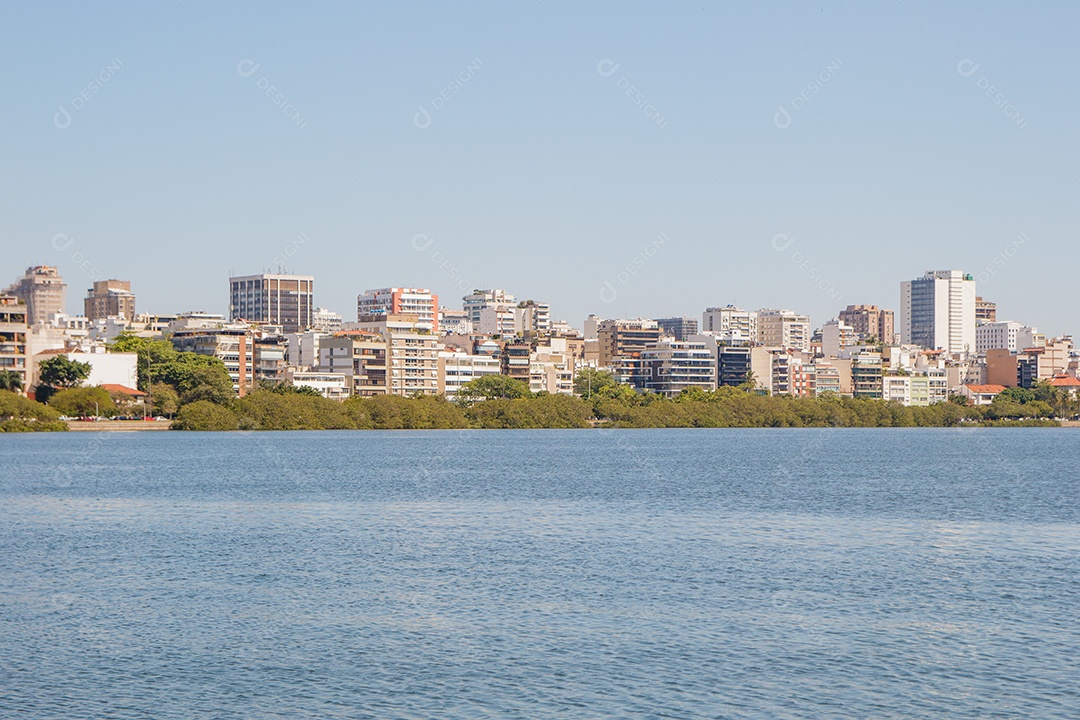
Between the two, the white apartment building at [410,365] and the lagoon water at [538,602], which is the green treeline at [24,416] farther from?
the lagoon water at [538,602]

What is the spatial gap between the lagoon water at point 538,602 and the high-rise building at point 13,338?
7491 centimetres

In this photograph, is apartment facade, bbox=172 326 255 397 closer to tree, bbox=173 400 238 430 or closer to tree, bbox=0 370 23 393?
tree, bbox=0 370 23 393

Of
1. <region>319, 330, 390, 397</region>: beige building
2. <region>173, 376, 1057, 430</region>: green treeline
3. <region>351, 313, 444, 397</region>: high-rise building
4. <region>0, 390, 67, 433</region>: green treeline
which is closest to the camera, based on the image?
<region>0, 390, 67, 433</region>: green treeline

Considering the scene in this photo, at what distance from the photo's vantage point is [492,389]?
16112 centimetres

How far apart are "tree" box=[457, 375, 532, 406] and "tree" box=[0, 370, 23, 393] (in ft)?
161

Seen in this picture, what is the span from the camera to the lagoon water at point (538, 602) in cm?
2059

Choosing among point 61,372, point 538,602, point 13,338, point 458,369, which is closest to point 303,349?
point 458,369

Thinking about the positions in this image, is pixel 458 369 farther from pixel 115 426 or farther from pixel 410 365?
pixel 115 426

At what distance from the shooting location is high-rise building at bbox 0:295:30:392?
127m

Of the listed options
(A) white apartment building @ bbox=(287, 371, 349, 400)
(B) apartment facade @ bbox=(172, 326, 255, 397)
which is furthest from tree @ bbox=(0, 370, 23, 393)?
(A) white apartment building @ bbox=(287, 371, 349, 400)

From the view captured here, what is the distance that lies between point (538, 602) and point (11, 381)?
108771 mm

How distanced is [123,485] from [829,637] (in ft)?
137

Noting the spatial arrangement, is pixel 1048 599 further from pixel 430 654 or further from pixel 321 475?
pixel 321 475

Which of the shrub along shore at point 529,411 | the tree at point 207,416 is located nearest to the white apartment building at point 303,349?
the shrub along shore at point 529,411
